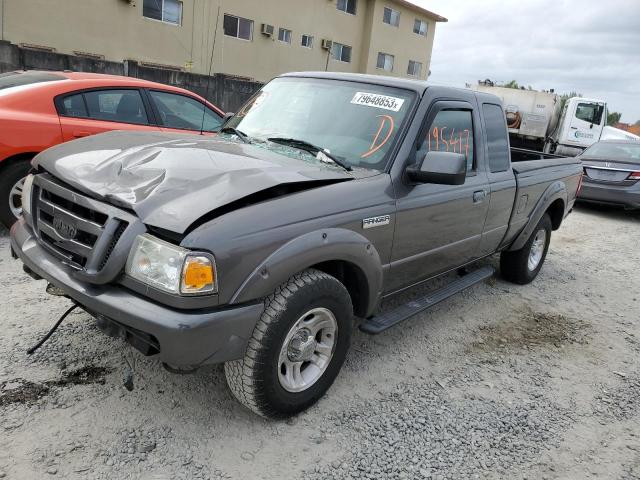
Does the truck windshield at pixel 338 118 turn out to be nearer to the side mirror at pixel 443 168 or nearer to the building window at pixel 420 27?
the side mirror at pixel 443 168

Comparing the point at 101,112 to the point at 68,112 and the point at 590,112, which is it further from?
the point at 590,112

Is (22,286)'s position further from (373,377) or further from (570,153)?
(570,153)

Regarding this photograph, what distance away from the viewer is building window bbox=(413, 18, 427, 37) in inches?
1287

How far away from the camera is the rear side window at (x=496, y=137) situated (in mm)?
4348

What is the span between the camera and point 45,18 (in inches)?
663

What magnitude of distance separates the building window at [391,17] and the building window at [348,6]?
2.27 metres

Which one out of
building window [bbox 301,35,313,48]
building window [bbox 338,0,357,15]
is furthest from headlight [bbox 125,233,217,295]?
building window [bbox 338,0,357,15]

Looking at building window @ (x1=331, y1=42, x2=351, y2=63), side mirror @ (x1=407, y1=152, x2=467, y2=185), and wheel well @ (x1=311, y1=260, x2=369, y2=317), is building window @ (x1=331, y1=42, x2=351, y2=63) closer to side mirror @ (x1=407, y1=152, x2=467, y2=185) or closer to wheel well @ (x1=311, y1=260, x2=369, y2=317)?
side mirror @ (x1=407, y1=152, x2=467, y2=185)

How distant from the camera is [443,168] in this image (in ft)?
10.2

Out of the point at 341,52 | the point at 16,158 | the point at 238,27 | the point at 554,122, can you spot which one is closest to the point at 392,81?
the point at 16,158

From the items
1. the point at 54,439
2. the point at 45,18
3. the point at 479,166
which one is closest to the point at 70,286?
the point at 54,439

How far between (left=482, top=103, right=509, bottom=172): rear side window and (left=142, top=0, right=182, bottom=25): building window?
18460 millimetres

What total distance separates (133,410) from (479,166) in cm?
313

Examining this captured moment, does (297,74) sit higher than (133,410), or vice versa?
(297,74)
